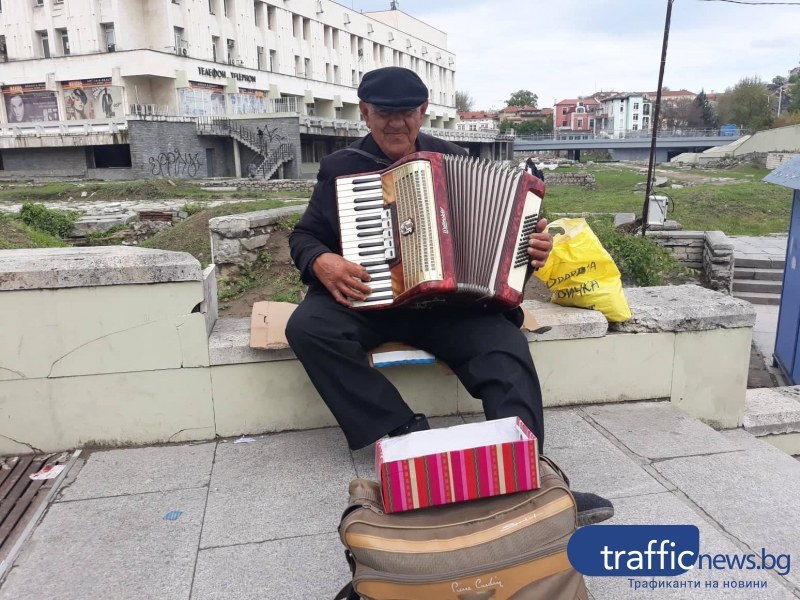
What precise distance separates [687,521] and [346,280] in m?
1.60

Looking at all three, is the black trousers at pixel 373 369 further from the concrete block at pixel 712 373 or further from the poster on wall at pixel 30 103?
the poster on wall at pixel 30 103

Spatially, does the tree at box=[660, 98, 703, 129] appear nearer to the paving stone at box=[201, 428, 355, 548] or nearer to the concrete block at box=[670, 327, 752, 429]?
the concrete block at box=[670, 327, 752, 429]

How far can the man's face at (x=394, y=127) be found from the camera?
2871mm

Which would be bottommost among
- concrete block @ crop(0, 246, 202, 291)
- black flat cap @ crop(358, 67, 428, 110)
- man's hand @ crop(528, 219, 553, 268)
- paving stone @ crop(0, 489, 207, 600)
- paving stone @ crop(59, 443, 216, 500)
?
paving stone @ crop(59, 443, 216, 500)

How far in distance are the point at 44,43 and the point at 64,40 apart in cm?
165

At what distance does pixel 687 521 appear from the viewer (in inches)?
89.9

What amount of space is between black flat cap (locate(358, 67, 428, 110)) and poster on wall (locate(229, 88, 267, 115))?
129 ft

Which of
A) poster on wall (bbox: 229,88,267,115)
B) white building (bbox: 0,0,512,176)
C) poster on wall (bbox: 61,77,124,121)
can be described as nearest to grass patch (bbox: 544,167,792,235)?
white building (bbox: 0,0,512,176)

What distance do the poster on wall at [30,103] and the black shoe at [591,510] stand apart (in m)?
42.1

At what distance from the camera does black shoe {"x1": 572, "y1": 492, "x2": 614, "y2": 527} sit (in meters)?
1.92

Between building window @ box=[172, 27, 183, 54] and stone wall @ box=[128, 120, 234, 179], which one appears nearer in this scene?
stone wall @ box=[128, 120, 234, 179]

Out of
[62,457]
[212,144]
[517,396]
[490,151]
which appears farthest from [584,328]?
[490,151]

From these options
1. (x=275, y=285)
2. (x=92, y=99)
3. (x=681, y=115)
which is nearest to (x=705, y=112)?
(x=681, y=115)

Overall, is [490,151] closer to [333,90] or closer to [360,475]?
[333,90]
